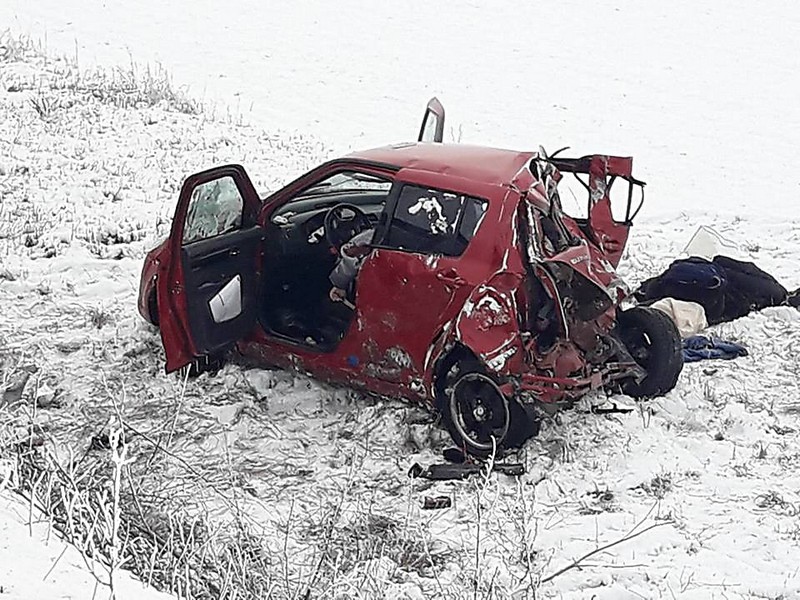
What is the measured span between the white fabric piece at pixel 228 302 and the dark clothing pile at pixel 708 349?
3.06 meters

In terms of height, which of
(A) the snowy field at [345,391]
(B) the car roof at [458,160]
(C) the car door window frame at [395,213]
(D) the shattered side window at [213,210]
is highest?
(B) the car roof at [458,160]

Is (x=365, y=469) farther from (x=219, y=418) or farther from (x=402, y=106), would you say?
(x=402, y=106)

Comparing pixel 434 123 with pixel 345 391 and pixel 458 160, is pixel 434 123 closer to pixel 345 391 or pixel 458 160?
pixel 458 160

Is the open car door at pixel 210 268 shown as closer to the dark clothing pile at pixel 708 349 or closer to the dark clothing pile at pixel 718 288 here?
the dark clothing pile at pixel 718 288

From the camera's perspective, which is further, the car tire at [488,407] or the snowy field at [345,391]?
the car tire at [488,407]

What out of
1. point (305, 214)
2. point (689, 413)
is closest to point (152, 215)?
point (305, 214)

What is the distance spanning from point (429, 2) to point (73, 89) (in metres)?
11.5

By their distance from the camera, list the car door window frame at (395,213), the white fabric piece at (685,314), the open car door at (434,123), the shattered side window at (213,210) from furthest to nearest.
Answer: the open car door at (434,123) → the white fabric piece at (685,314) → the shattered side window at (213,210) → the car door window frame at (395,213)

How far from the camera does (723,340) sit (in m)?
8.48

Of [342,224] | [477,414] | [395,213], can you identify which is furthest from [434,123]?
[477,414]

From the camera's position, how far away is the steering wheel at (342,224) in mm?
7527

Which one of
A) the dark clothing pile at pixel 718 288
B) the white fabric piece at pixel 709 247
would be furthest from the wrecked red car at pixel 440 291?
the white fabric piece at pixel 709 247

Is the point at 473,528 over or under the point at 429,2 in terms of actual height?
under

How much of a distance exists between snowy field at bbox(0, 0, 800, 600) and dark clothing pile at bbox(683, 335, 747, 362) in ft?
0.40
